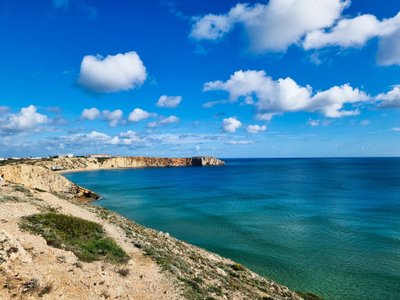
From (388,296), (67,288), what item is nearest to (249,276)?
(388,296)

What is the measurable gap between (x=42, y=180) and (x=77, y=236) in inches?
2680

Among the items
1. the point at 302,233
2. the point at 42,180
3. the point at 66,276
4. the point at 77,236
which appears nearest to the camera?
the point at 66,276

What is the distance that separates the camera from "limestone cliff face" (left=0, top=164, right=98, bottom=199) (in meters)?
80.6

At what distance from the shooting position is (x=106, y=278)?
18344 millimetres

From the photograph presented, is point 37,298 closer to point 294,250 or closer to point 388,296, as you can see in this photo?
point 388,296

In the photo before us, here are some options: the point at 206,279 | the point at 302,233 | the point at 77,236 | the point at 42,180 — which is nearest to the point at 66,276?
the point at 77,236

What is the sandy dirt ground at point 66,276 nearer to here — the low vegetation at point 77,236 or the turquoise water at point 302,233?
the low vegetation at point 77,236

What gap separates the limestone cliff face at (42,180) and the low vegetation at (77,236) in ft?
189

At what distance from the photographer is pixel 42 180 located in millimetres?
85000

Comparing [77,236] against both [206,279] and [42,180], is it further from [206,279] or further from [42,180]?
[42,180]

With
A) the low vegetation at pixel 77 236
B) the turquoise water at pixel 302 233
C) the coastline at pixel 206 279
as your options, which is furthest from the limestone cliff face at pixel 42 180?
the coastline at pixel 206 279

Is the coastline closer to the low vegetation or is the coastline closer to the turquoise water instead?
the low vegetation

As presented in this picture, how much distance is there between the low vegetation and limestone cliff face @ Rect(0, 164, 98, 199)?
189 feet

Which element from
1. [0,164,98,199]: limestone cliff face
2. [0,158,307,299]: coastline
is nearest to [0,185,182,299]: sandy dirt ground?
[0,158,307,299]: coastline
